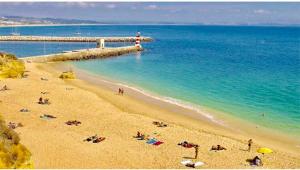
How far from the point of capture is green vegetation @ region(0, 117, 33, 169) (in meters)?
15.0

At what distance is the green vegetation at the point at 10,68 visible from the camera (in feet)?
139

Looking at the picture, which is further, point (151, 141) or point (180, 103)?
point (180, 103)

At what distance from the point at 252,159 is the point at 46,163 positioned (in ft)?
33.1

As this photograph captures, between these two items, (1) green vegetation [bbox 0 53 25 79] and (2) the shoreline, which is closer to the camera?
(2) the shoreline

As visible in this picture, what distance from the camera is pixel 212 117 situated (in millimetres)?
30297

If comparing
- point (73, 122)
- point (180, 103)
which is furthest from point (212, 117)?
point (73, 122)

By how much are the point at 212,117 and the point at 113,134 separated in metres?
8.80

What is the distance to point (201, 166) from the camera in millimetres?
19922

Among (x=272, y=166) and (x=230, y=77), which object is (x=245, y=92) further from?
(x=272, y=166)

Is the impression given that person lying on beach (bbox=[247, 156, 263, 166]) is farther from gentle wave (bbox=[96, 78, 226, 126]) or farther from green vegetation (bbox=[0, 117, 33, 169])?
green vegetation (bbox=[0, 117, 33, 169])

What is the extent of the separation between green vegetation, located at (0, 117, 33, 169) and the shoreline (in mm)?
14446

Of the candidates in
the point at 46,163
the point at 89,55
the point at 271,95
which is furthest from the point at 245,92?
the point at 89,55

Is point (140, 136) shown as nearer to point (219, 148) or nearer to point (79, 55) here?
point (219, 148)

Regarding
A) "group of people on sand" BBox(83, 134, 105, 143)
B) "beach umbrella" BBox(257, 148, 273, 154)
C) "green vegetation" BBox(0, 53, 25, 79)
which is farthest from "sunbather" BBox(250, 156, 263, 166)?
"green vegetation" BBox(0, 53, 25, 79)
